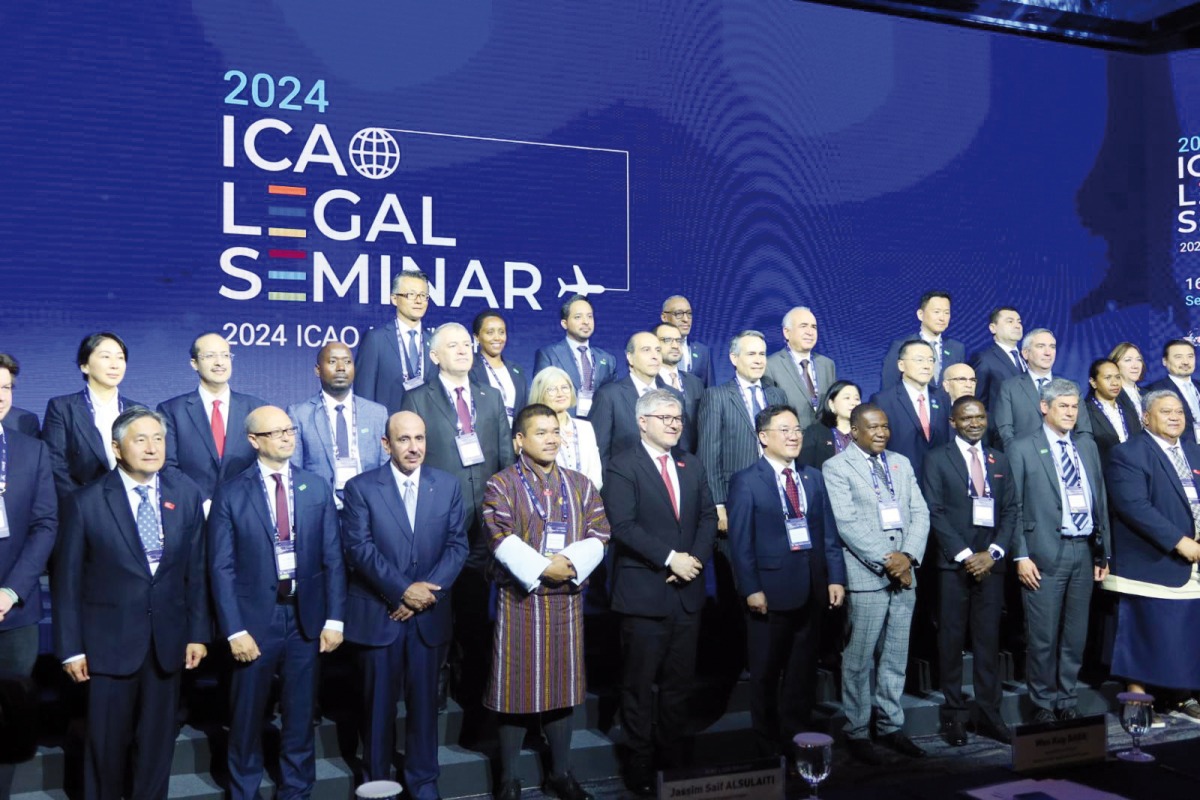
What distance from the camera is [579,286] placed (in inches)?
261

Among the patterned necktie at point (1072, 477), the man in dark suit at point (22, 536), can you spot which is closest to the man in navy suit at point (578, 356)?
the patterned necktie at point (1072, 477)

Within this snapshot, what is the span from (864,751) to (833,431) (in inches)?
61.5

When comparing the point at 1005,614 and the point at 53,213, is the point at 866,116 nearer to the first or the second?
the point at 1005,614

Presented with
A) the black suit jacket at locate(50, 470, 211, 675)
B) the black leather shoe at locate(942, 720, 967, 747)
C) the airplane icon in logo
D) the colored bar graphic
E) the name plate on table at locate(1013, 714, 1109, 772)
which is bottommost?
the black leather shoe at locate(942, 720, 967, 747)

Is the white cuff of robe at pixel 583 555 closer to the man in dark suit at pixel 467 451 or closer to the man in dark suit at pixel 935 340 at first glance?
the man in dark suit at pixel 467 451

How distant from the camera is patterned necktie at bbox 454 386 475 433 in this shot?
4.78 m

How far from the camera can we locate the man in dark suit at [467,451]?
4.72 metres

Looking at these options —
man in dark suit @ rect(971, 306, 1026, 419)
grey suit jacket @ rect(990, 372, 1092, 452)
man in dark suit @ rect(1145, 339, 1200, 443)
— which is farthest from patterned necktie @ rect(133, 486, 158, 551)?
man in dark suit @ rect(1145, 339, 1200, 443)

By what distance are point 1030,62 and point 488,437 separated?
17.7 feet

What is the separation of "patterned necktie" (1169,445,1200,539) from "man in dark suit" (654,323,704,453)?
2.29m

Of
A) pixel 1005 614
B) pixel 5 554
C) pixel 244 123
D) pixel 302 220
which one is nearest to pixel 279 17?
pixel 244 123

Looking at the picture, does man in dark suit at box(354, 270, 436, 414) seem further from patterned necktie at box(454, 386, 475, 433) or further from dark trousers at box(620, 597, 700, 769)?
dark trousers at box(620, 597, 700, 769)

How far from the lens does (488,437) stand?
484 centimetres

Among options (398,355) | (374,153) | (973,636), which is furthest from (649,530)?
(374,153)
